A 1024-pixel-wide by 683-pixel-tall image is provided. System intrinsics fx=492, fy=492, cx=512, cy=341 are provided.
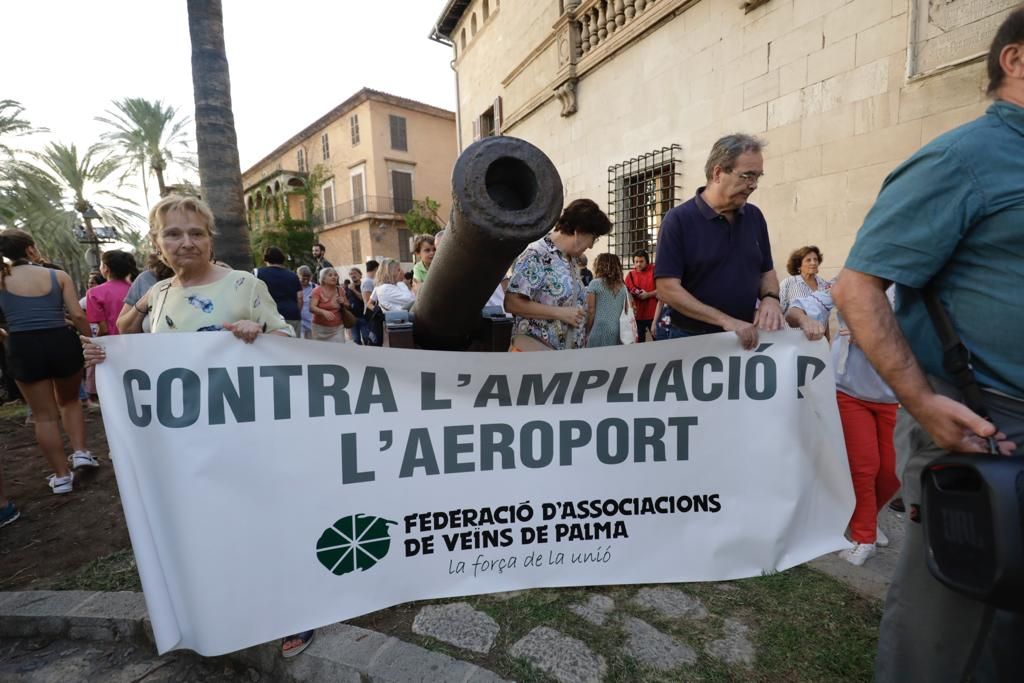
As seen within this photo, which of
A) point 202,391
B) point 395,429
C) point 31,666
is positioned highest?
point 202,391

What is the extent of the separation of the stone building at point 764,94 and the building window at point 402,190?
23282 millimetres

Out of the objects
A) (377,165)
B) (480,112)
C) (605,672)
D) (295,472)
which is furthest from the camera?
(377,165)

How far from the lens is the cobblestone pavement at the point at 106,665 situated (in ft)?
6.68

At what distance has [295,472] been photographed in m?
1.95

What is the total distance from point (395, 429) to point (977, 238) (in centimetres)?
195

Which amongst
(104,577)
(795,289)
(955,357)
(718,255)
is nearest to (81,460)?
(104,577)

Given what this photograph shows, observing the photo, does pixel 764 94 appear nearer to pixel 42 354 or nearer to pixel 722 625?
pixel 722 625

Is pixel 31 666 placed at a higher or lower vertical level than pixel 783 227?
lower

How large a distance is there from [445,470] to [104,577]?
6.88 feet

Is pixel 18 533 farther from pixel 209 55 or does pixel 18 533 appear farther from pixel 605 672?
pixel 209 55

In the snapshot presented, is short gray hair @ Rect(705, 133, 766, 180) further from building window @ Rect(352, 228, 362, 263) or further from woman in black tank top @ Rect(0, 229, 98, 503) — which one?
building window @ Rect(352, 228, 362, 263)

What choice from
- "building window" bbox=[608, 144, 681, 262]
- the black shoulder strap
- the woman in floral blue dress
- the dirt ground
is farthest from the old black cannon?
"building window" bbox=[608, 144, 681, 262]

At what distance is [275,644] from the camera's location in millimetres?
1994

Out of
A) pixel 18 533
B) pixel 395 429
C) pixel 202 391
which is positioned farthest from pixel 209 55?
pixel 395 429
